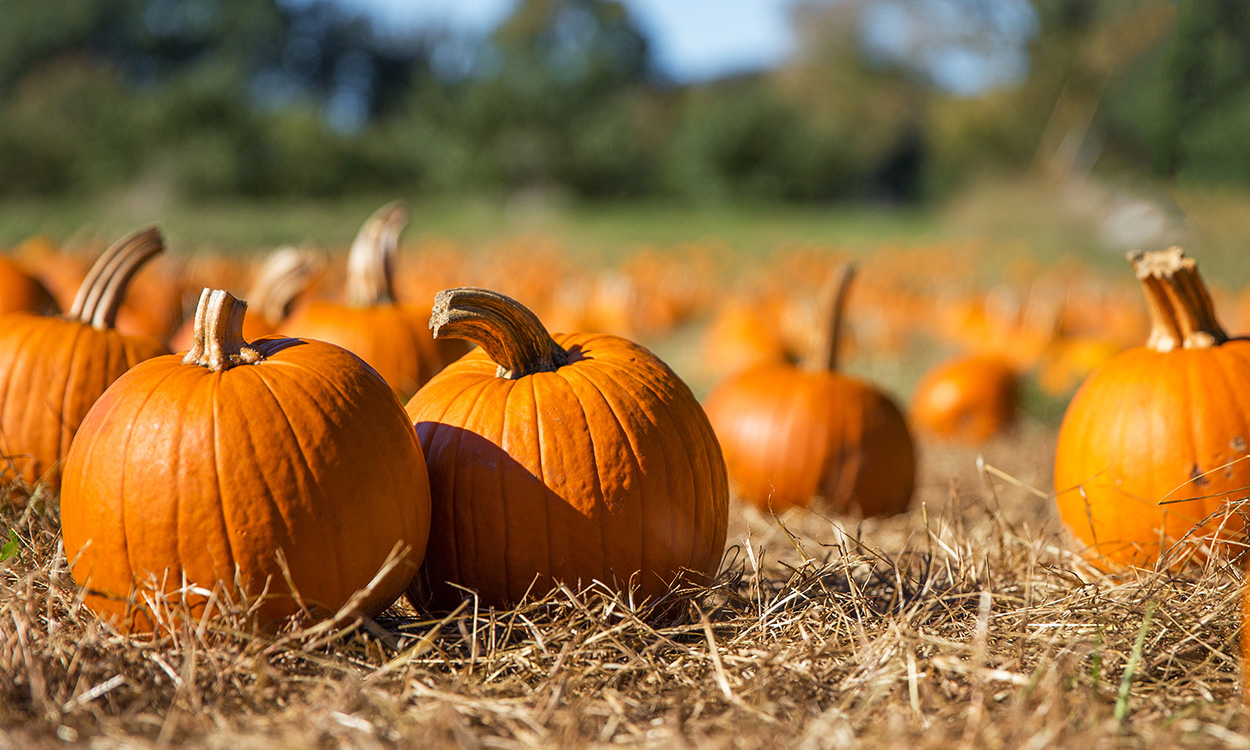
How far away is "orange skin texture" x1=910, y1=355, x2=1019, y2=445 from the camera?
5.33 metres

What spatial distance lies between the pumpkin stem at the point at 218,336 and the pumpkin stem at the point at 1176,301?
2.23 meters

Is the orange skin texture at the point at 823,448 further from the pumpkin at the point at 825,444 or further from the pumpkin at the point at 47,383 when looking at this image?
the pumpkin at the point at 47,383

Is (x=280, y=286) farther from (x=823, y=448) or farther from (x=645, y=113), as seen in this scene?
(x=645, y=113)

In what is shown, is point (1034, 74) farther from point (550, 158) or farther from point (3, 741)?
point (3, 741)

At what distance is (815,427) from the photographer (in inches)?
147

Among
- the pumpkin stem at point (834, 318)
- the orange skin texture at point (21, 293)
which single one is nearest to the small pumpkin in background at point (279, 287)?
the orange skin texture at point (21, 293)

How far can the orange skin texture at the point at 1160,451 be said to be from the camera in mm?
2428

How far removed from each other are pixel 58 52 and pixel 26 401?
194 feet

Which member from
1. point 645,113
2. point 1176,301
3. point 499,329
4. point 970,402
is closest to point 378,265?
point 499,329

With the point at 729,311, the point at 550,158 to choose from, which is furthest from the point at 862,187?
the point at 729,311

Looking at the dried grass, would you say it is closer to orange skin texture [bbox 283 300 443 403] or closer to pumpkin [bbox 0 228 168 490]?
pumpkin [bbox 0 228 168 490]

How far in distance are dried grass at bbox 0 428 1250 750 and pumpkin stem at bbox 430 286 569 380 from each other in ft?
1.82

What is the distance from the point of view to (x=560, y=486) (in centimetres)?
202

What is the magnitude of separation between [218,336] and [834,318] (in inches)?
103
